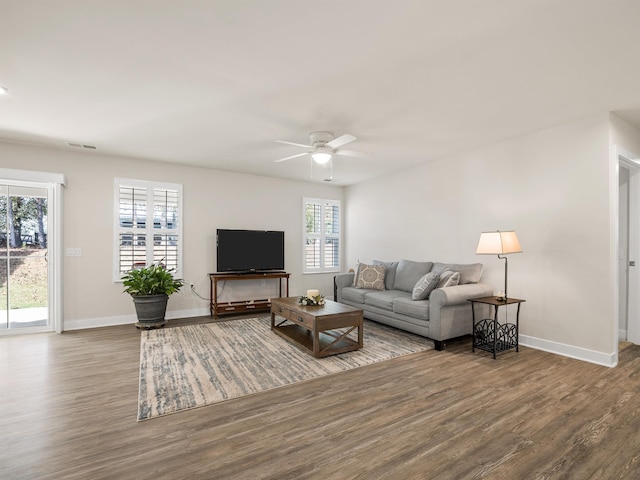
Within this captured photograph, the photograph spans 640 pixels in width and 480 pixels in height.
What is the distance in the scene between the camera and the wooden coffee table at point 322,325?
11.5ft

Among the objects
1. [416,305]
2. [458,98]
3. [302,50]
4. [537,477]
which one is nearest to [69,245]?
[302,50]

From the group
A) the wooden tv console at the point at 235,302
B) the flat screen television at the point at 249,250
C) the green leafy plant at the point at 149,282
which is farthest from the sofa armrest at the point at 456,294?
the green leafy plant at the point at 149,282

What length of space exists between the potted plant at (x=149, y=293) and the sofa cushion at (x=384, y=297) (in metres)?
3.00

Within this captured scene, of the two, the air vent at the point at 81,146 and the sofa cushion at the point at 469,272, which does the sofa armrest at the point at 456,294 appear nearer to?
the sofa cushion at the point at 469,272

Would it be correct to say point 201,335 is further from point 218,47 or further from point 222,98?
point 218,47

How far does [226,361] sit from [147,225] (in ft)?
9.93

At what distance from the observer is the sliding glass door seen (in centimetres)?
439

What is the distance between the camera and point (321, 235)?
7051 millimetres

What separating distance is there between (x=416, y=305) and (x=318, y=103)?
266cm

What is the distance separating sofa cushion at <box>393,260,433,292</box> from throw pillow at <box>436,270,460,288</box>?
65cm

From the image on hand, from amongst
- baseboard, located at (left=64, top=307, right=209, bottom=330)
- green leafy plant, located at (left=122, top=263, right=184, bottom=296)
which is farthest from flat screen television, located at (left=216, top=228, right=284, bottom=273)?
green leafy plant, located at (left=122, top=263, right=184, bottom=296)

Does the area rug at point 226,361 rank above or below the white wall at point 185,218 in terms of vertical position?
below

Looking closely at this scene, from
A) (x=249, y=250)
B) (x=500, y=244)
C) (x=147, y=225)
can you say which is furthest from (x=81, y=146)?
(x=500, y=244)

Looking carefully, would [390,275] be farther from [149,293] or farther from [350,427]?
[149,293]
